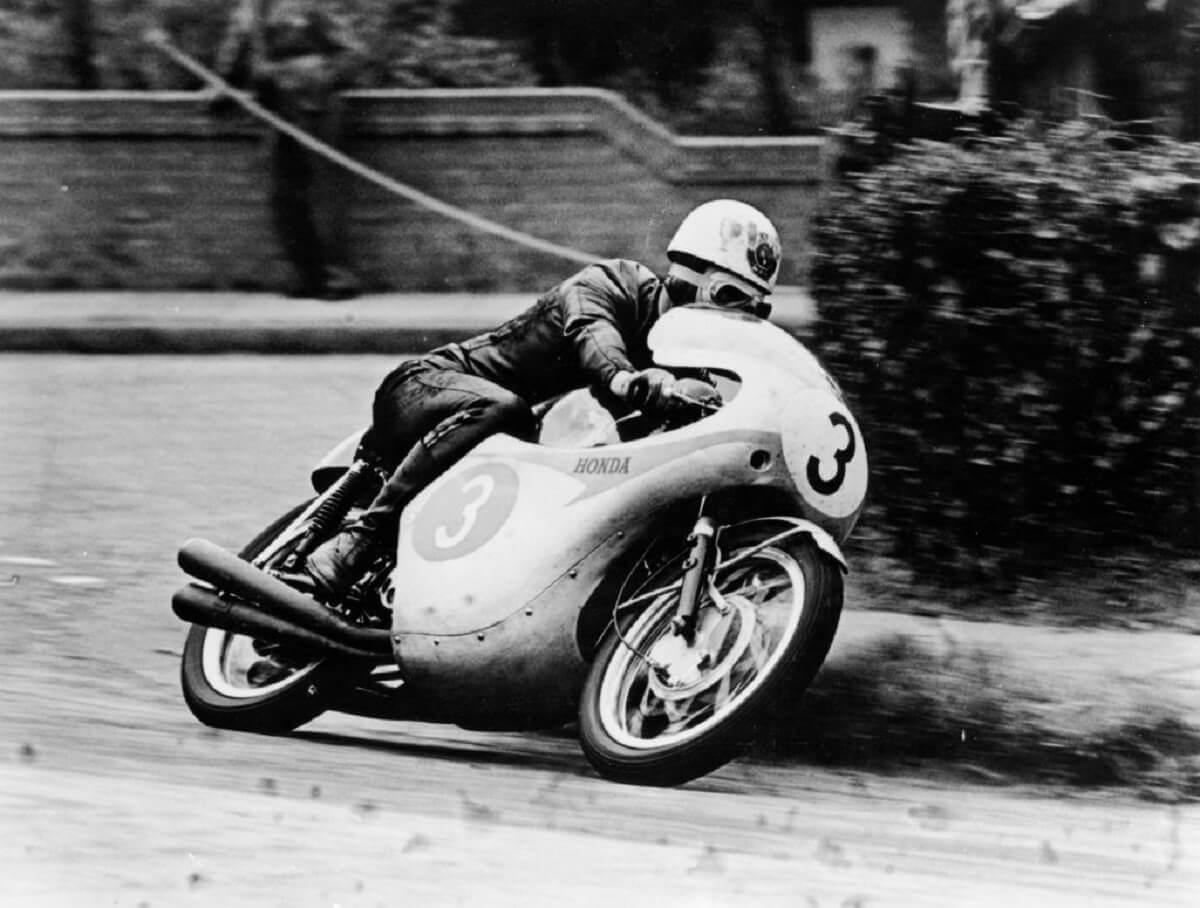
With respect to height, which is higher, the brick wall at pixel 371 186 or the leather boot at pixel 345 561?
the brick wall at pixel 371 186

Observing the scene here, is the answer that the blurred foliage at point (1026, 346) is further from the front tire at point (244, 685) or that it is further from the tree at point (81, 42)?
the tree at point (81, 42)

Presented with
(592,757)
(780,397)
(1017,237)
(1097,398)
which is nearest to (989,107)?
(1017,237)

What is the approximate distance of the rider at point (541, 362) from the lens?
5418mm

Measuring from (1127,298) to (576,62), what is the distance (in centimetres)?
201

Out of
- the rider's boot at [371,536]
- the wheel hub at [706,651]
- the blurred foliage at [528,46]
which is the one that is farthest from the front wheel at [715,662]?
the blurred foliage at [528,46]

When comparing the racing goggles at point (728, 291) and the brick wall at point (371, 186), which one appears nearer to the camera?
the racing goggles at point (728, 291)

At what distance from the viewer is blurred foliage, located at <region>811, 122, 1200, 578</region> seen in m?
6.36

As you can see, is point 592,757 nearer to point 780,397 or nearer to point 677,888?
point 677,888

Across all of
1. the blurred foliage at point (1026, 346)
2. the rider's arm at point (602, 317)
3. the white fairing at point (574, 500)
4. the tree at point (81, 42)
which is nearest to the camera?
the white fairing at point (574, 500)

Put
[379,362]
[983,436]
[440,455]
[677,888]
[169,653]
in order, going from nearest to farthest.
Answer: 1. [677,888]
2. [440,455]
3. [169,653]
4. [983,436]
5. [379,362]

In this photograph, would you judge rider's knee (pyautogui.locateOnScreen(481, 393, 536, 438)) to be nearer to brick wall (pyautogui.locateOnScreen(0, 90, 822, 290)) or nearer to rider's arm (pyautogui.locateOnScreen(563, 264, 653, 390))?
rider's arm (pyautogui.locateOnScreen(563, 264, 653, 390))

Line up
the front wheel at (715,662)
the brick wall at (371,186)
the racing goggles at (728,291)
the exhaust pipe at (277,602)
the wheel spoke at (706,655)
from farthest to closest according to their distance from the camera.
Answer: the brick wall at (371,186) < the exhaust pipe at (277,602) < the racing goggles at (728,291) < the wheel spoke at (706,655) < the front wheel at (715,662)

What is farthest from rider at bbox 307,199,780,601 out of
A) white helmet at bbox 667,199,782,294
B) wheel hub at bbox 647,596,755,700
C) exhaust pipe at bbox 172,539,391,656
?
wheel hub at bbox 647,596,755,700

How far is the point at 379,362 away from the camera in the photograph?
7.29 m
